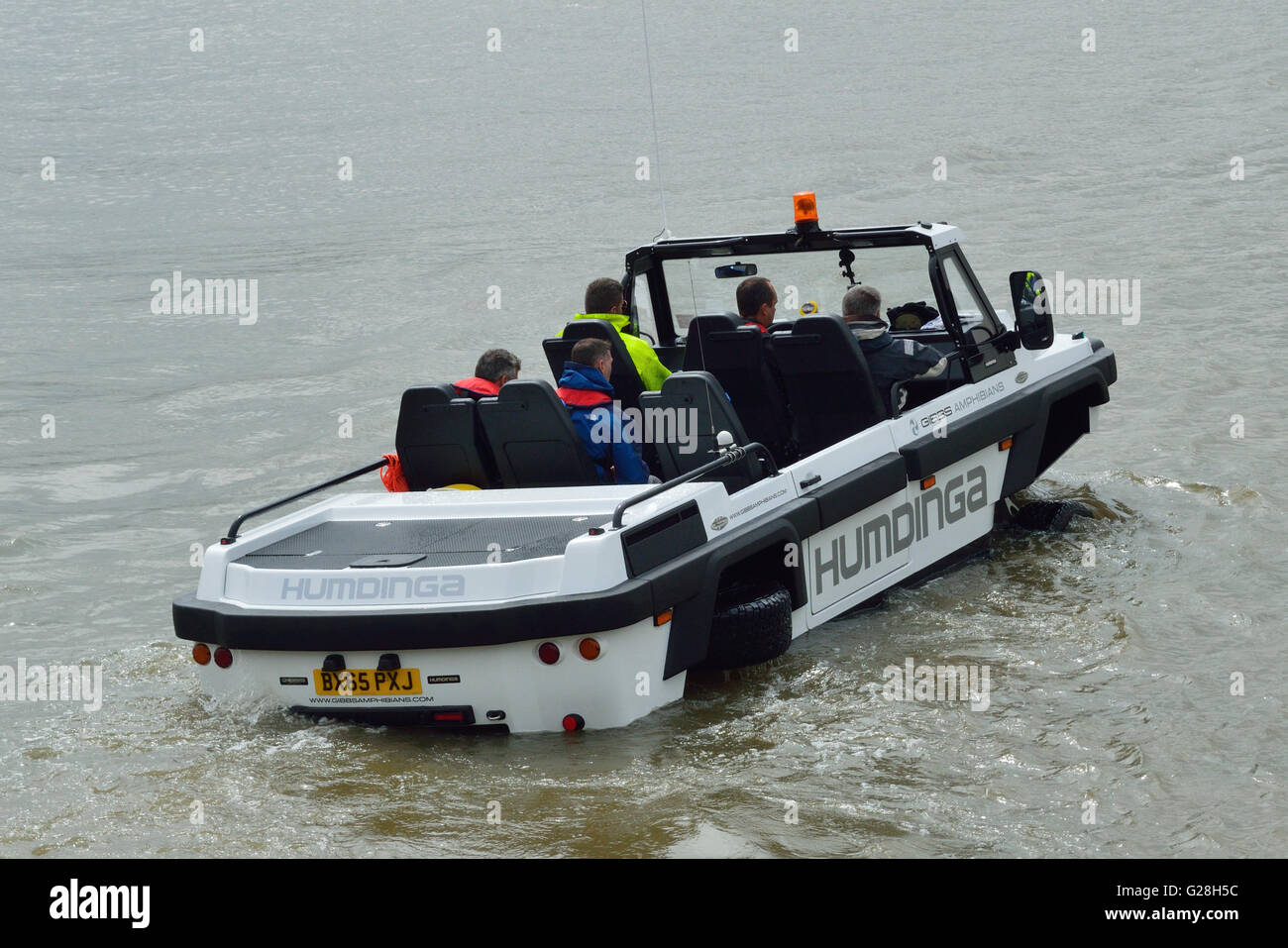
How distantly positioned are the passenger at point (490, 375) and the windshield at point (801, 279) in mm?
1658

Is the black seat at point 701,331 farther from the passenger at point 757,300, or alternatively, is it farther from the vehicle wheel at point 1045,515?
the vehicle wheel at point 1045,515

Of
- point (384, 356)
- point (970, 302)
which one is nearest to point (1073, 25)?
point (384, 356)

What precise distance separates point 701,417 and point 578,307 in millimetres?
8801

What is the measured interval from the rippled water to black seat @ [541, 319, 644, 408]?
1485mm

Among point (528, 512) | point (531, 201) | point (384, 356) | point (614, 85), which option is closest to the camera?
point (528, 512)

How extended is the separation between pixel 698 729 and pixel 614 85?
2264 centimetres

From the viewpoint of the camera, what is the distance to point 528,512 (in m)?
6.50

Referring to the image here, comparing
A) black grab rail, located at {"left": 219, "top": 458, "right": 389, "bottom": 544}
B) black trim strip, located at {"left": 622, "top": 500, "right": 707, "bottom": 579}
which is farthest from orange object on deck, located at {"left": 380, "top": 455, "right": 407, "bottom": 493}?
black trim strip, located at {"left": 622, "top": 500, "right": 707, "bottom": 579}

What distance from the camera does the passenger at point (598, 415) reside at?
6.93m

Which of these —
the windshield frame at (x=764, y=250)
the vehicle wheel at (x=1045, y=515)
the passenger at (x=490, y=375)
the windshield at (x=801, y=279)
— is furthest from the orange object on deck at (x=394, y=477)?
the vehicle wheel at (x=1045, y=515)

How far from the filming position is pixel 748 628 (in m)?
6.39

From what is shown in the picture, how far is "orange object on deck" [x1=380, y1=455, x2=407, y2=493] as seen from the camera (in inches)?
285

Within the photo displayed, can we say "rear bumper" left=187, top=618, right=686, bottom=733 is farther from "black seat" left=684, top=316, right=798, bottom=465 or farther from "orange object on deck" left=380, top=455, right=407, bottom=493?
"black seat" left=684, top=316, right=798, bottom=465

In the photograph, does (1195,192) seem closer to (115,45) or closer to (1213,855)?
(1213,855)
